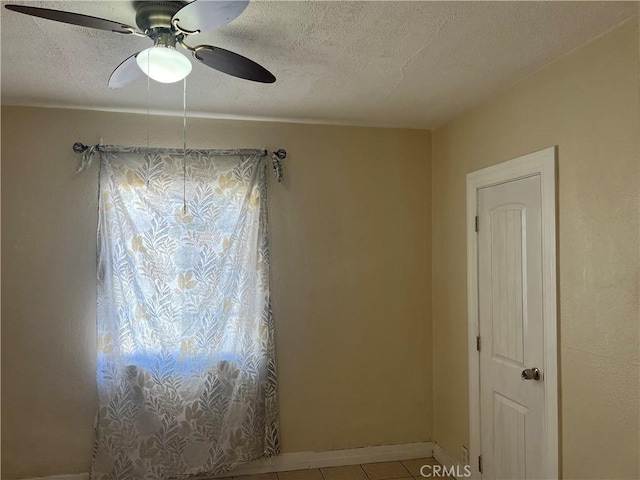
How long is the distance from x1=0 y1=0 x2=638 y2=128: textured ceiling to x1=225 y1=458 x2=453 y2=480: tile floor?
99.9 inches

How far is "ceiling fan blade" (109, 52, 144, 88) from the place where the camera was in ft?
6.15

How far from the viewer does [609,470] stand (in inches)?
76.0

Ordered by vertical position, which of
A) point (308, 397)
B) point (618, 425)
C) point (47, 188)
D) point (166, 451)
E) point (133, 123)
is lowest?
point (166, 451)

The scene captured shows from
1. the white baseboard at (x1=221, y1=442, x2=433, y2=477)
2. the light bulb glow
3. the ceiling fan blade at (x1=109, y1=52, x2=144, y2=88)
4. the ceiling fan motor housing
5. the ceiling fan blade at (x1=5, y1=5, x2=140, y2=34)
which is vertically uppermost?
the ceiling fan motor housing

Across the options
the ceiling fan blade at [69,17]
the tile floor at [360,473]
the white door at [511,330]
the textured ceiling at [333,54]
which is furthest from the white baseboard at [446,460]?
the ceiling fan blade at [69,17]

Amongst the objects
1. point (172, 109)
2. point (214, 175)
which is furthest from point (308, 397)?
point (172, 109)

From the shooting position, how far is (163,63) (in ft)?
5.54

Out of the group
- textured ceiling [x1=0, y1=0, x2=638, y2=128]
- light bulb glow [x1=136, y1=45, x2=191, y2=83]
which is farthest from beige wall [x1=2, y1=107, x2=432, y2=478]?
light bulb glow [x1=136, y1=45, x2=191, y2=83]

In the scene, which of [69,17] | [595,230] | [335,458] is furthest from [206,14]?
Answer: [335,458]

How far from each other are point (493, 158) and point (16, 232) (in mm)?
3049

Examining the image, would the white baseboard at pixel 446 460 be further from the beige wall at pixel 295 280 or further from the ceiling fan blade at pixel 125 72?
the ceiling fan blade at pixel 125 72

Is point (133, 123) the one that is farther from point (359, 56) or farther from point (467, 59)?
point (467, 59)

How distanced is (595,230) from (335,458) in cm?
242

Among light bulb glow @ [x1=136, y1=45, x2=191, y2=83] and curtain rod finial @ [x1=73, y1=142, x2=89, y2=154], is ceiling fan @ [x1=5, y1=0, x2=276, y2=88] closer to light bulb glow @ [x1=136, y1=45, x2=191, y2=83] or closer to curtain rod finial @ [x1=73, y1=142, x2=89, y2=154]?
light bulb glow @ [x1=136, y1=45, x2=191, y2=83]
